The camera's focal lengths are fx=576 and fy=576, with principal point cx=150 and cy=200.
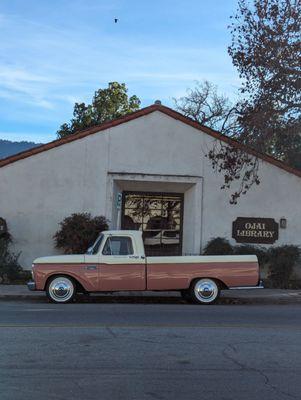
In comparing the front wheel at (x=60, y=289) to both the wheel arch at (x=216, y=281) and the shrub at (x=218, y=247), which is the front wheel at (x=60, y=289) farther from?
the shrub at (x=218, y=247)

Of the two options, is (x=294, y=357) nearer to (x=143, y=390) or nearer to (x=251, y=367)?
(x=251, y=367)

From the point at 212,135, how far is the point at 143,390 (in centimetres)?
1463

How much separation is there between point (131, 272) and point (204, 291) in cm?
181

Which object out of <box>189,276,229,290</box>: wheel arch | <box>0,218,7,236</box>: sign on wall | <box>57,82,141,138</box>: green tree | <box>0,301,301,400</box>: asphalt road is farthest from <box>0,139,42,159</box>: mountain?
<box>0,301,301,400</box>: asphalt road

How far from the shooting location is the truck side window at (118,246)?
13.5 metres

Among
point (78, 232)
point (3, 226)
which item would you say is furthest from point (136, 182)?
point (3, 226)

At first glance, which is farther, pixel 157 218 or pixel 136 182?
pixel 157 218

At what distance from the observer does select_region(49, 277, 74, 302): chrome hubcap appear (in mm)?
13352

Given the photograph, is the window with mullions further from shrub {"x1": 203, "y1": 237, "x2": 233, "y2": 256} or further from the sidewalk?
the sidewalk

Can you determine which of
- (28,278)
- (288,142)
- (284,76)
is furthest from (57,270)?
(288,142)

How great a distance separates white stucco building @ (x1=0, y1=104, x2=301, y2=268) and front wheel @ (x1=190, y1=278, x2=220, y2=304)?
5.98 meters

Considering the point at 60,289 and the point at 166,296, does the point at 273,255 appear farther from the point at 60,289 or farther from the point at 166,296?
the point at 60,289

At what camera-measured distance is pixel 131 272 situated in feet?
44.0

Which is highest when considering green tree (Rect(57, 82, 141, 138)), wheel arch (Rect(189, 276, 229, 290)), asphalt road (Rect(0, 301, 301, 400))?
green tree (Rect(57, 82, 141, 138))
